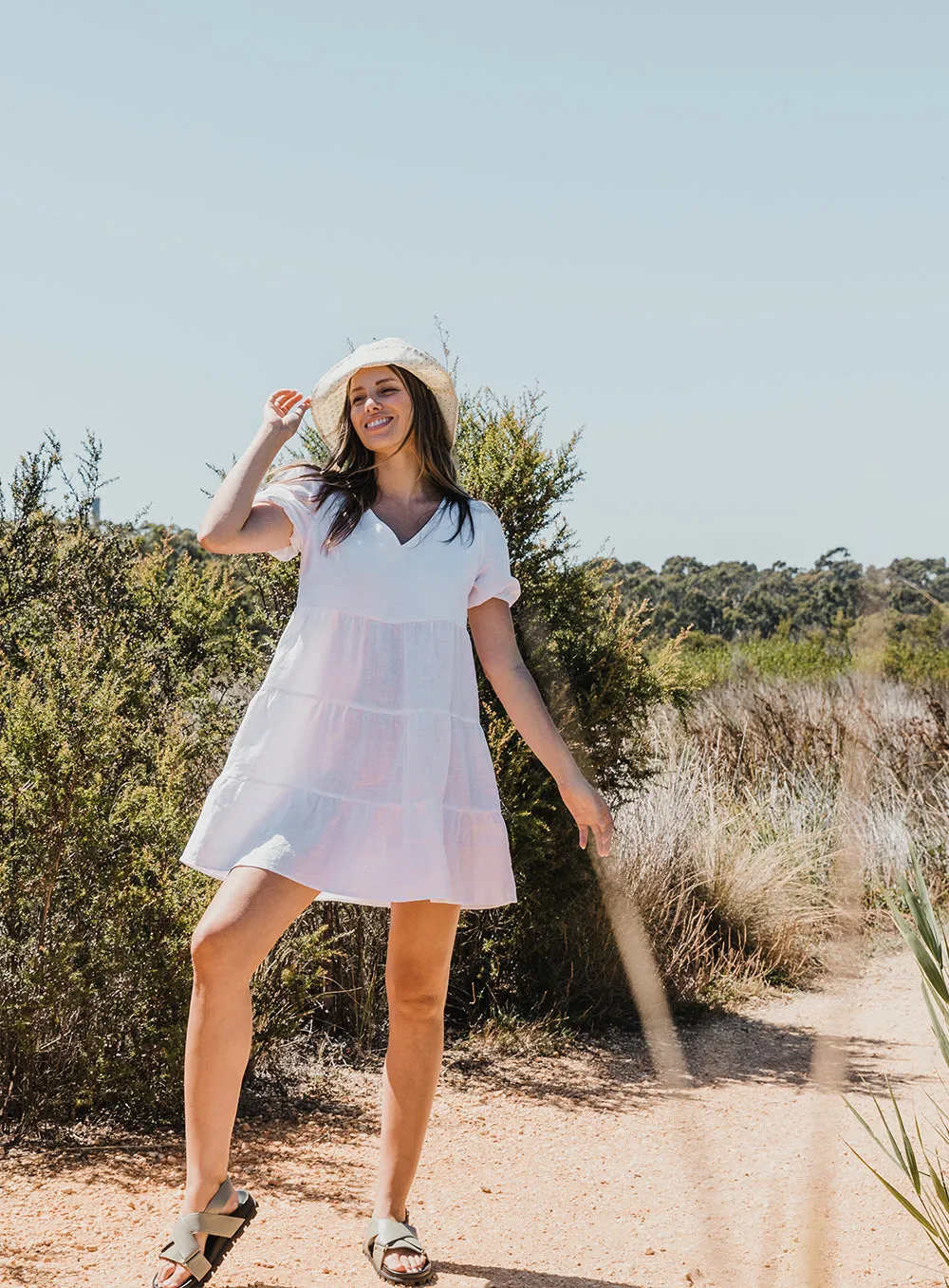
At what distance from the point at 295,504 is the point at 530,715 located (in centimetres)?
69

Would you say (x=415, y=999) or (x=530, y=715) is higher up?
(x=530, y=715)

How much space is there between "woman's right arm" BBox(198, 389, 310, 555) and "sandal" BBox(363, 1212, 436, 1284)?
148 centimetres

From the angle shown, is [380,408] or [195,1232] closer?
[195,1232]

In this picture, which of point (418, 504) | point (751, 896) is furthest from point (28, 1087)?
point (751, 896)

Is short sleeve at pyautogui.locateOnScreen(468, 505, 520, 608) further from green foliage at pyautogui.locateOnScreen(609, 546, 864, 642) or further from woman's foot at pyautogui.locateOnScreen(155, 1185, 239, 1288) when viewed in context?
green foliage at pyautogui.locateOnScreen(609, 546, 864, 642)

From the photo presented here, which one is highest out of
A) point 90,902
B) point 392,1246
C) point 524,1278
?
point 90,902

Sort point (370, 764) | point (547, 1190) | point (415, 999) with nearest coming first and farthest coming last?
point (370, 764)
point (415, 999)
point (547, 1190)

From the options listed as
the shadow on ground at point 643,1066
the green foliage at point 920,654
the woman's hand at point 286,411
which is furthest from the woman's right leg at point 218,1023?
the green foliage at point 920,654

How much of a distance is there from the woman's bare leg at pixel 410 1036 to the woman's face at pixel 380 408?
3.37 ft

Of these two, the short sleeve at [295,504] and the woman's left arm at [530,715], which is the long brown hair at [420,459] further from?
the woman's left arm at [530,715]

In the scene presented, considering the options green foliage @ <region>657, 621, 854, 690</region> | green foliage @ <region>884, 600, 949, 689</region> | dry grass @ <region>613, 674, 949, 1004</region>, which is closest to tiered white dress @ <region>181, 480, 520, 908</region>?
dry grass @ <region>613, 674, 949, 1004</region>

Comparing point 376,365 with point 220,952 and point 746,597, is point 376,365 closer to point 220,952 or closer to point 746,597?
point 220,952

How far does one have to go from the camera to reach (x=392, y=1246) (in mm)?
2646

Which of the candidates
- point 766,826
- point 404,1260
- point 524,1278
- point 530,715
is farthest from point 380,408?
point 766,826
